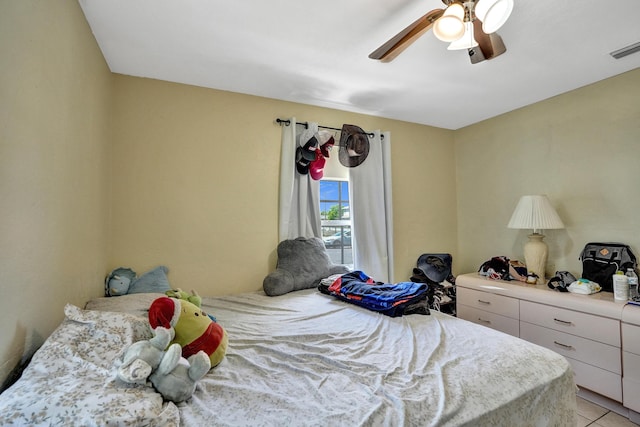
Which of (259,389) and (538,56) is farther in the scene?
(538,56)

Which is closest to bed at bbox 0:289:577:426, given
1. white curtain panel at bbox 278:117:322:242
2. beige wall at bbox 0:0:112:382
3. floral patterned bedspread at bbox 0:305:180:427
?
floral patterned bedspread at bbox 0:305:180:427

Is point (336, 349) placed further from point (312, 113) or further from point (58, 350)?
point (312, 113)

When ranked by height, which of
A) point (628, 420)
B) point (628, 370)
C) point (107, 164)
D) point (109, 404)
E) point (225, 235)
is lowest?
point (628, 420)

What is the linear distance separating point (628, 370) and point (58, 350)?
304 centimetres

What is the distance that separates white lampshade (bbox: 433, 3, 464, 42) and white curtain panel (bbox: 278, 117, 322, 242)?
1.58 meters

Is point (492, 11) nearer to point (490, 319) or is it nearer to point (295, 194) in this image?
point (295, 194)

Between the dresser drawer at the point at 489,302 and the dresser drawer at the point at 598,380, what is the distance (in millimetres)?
490

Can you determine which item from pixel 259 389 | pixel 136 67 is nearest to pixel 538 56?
pixel 259 389

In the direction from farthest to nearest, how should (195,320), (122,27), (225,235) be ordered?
(225,235) → (122,27) → (195,320)

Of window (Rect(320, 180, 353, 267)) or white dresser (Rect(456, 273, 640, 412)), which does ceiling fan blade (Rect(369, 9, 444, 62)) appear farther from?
white dresser (Rect(456, 273, 640, 412))

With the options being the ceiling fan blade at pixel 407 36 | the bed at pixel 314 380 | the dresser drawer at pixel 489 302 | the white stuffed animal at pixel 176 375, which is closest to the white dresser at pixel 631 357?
the dresser drawer at pixel 489 302

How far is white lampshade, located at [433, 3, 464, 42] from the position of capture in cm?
129

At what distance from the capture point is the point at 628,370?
1.90m

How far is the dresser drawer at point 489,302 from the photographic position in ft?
8.36
